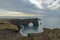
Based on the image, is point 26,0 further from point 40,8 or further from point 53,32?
point 53,32

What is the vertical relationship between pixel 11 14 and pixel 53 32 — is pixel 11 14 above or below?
above

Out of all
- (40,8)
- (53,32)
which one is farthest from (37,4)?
(53,32)

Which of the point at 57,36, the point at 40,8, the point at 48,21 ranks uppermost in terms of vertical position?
the point at 40,8

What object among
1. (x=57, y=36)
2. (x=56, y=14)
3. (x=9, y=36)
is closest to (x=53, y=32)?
(x=57, y=36)

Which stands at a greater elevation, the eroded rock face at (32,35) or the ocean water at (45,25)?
the ocean water at (45,25)

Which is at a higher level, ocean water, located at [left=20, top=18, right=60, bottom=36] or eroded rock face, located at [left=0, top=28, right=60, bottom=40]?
ocean water, located at [left=20, top=18, right=60, bottom=36]

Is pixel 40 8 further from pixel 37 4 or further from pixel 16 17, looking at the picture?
pixel 16 17
